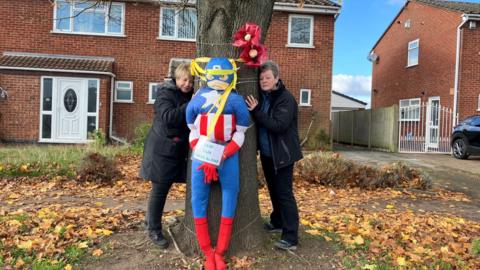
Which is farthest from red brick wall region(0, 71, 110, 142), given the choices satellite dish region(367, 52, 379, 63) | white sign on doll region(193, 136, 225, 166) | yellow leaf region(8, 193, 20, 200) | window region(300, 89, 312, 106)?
satellite dish region(367, 52, 379, 63)

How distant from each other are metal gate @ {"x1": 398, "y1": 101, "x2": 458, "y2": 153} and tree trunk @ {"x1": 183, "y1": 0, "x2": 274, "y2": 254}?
14.9 meters

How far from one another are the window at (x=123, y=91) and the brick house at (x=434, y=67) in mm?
11410

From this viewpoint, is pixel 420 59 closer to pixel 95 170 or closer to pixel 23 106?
pixel 23 106

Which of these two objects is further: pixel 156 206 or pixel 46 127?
pixel 46 127

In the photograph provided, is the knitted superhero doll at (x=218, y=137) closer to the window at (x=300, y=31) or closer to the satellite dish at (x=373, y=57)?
the window at (x=300, y=31)

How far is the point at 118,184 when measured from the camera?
7715 mm

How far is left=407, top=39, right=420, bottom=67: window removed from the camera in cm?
2257

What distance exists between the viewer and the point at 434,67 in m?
20.6

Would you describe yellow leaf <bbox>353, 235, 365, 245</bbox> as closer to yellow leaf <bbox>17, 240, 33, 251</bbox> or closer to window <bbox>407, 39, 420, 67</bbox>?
yellow leaf <bbox>17, 240, 33, 251</bbox>

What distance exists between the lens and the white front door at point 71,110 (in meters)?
15.2

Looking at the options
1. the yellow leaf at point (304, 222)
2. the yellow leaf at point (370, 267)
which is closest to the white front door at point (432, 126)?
the yellow leaf at point (304, 222)

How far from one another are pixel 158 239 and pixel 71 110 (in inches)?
503

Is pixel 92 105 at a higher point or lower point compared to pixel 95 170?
higher

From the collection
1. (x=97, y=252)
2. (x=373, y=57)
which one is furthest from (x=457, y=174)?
(x=373, y=57)
